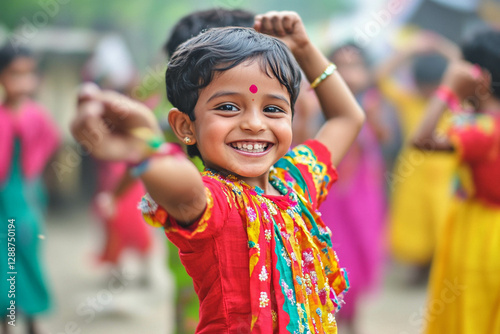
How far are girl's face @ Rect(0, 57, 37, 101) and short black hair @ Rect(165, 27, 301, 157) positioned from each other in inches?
127

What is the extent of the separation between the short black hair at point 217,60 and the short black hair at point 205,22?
24.1 inches

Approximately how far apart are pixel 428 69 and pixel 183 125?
541 cm

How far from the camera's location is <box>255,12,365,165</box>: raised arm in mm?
1858

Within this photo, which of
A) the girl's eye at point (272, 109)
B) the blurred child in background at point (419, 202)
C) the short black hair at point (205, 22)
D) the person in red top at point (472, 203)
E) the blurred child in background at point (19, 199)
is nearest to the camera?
the girl's eye at point (272, 109)

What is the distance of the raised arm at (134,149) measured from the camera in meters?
1.25

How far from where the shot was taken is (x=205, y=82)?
1.56 meters

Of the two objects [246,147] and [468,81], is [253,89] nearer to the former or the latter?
[246,147]


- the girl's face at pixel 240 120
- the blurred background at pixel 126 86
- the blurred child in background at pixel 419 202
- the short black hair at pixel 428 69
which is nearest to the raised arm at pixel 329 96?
the girl's face at pixel 240 120

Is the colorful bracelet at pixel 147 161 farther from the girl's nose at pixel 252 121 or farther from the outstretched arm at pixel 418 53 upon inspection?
the outstretched arm at pixel 418 53

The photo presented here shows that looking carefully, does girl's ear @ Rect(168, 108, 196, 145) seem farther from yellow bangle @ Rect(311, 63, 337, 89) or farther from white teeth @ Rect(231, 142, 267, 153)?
yellow bangle @ Rect(311, 63, 337, 89)

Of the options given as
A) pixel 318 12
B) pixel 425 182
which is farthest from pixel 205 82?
pixel 318 12

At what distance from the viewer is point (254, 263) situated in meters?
1.53

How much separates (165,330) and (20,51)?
2.24 metres

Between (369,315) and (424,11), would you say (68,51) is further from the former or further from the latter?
(369,315)
